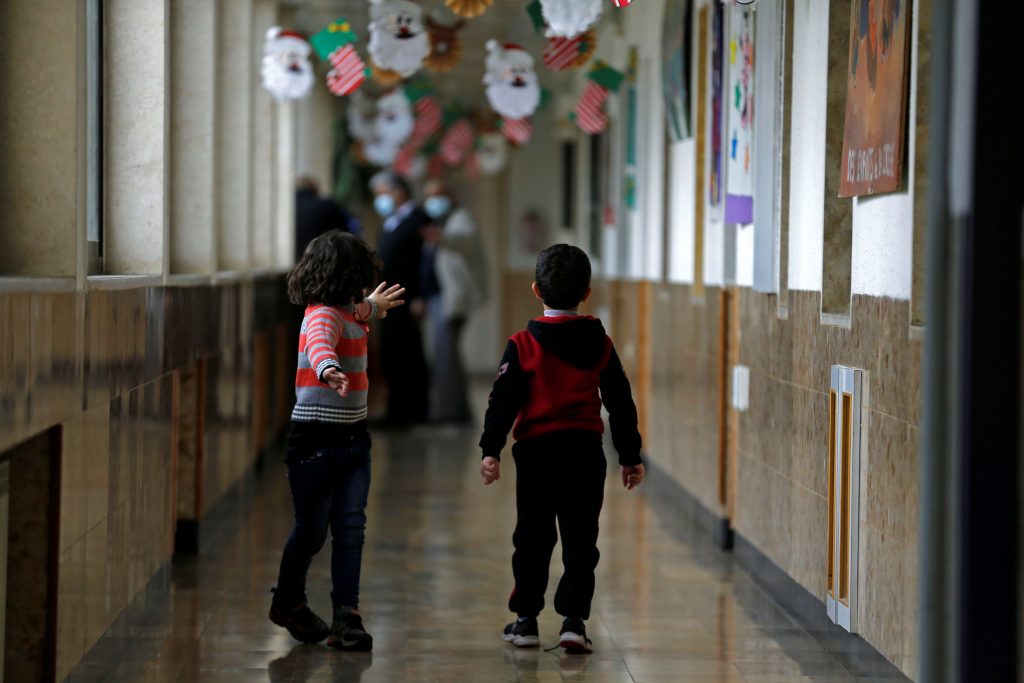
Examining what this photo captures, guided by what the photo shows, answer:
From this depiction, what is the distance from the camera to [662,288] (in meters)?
9.40

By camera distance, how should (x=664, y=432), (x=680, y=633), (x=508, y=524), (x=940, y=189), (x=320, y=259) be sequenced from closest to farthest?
(x=940, y=189) < (x=320, y=259) < (x=680, y=633) < (x=508, y=524) < (x=664, y=432)

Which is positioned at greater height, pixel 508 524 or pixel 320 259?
pixel 320 259

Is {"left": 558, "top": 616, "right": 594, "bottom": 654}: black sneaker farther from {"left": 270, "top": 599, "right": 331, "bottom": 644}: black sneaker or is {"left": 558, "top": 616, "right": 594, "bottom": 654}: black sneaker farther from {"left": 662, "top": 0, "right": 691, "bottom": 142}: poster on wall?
{"left": 662, "top": 0, "right": 691, "bottom": 142}: poster on wall

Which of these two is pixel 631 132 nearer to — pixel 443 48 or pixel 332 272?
pixel 443 48

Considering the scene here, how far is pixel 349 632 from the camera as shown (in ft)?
16.1

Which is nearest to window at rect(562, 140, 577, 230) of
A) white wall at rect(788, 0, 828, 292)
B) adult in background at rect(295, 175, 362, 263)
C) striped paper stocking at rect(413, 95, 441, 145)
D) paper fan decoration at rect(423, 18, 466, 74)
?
striped paper stocking at rect(413, 95, 441, 145)

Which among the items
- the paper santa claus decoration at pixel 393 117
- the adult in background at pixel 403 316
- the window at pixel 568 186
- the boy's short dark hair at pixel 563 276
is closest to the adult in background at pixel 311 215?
the adult in background at pixel 403 316

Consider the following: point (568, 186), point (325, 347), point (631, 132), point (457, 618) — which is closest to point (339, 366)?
point (325, 347)

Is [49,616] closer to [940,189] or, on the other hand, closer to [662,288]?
[940,189]

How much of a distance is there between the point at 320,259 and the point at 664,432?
4.64 m

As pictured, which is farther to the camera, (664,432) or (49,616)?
(664,432)

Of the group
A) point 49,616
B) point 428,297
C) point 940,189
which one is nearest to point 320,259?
point 49,616

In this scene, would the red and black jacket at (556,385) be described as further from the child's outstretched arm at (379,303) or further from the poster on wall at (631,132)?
the poster on wall at (631,132)

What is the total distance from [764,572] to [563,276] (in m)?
1.94
